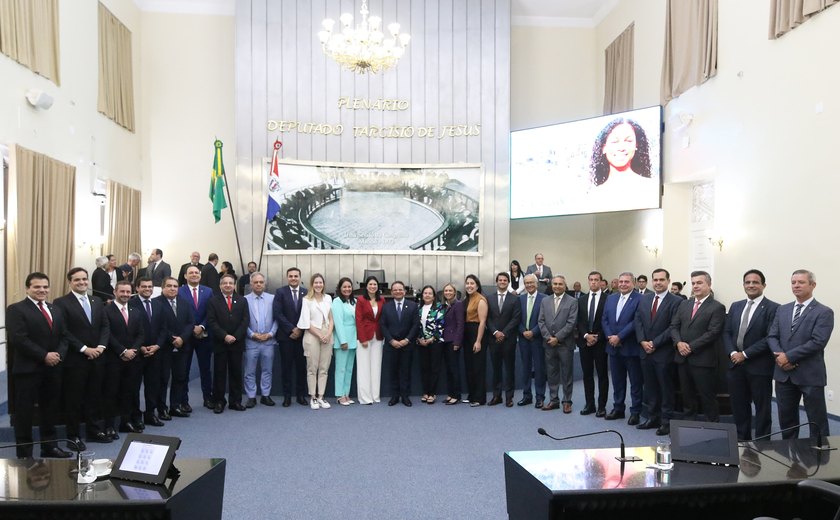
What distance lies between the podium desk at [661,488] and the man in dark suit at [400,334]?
14.4 ft

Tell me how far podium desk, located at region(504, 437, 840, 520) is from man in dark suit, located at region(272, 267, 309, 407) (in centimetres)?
469

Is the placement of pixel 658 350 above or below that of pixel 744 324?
below

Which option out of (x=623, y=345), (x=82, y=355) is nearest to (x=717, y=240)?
(x=623, y=345)

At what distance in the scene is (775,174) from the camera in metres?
7.72

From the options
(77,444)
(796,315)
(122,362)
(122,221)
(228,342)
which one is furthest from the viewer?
(122,221)

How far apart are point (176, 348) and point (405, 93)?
7722mm

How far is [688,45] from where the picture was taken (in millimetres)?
9719

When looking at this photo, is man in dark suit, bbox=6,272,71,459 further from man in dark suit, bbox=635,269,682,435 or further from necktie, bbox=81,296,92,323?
man in dark suit, bbox=635,269,682,435

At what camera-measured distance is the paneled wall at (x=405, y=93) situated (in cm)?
1240

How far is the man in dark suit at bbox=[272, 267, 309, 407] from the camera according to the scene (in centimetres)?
724

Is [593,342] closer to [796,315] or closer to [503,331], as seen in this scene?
[503,331]

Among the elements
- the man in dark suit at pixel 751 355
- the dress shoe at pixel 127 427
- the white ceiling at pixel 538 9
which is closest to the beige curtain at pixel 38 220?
the dress shoe at pixel 127 427

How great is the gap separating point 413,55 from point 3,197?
7.61 metres

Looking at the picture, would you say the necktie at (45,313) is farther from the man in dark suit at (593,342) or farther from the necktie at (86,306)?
the man in dark suit at (593,342)
